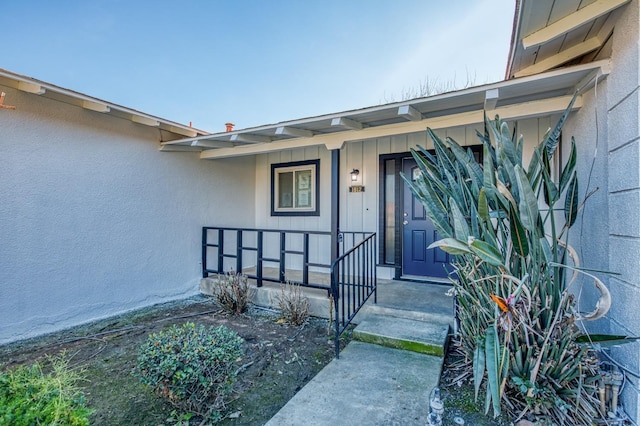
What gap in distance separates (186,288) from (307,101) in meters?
7.74

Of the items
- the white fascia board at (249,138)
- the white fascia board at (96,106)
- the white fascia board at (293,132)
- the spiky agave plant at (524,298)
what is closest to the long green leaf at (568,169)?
the spiky agave plant at (524,298)

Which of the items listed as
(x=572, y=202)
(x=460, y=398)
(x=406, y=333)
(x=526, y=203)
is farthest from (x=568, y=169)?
(x=406, y=333)

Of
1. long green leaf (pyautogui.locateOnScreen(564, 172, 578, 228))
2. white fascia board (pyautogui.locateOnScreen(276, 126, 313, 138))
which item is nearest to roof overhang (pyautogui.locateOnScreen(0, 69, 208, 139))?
white fascia board (pyautogui.locateOnScreen(276, 126, 313, 138))

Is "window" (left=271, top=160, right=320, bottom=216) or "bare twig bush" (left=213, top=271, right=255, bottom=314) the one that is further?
"window" (left=271, top=160, right=320, bottom=216)

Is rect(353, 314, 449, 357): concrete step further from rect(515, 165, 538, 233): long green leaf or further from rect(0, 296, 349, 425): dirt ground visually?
rect(515, 165, 538, 233): long green leaf

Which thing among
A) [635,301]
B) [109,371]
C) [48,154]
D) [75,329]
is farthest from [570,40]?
[75,329]

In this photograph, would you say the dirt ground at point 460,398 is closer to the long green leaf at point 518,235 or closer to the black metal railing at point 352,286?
the black metal railing at point 352,286

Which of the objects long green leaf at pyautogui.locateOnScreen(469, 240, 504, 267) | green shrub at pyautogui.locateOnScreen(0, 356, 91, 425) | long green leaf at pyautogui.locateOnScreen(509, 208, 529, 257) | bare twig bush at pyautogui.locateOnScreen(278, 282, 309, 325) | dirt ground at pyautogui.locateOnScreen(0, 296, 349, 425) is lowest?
dirt ground at pyautogui.locateOnScreen(0, 296, 349, 425)

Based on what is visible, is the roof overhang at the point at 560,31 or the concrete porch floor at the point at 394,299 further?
the concrete porch floor at the point at 394,299

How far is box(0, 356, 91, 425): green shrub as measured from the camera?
1.24 meters

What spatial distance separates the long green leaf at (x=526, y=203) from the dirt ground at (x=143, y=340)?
2.08 m

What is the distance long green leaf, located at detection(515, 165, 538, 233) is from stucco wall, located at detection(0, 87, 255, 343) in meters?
4.67

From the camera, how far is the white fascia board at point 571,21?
214 cm

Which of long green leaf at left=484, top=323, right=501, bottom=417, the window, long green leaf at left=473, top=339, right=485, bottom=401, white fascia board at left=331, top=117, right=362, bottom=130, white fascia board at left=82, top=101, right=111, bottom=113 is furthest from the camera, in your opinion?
the window
